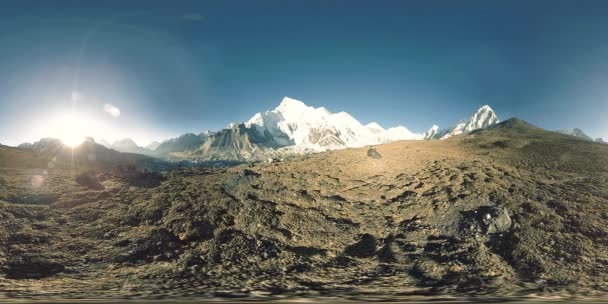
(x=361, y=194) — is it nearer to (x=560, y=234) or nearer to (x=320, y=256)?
(x=320, y=256)

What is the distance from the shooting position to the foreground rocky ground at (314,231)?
996cm

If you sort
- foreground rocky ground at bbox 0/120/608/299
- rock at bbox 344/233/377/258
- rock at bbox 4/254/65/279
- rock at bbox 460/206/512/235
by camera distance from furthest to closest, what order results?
1. rock at bbox 460/206/512/235
2. rock at bbox 344/233/377/258
3. rock at bbox 4/254/65/279
4. foreground rocky ground at bbox 0/120/608/299

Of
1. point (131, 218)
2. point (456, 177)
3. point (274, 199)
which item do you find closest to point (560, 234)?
point (456, 177)

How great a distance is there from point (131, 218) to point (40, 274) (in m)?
Result: 4.99

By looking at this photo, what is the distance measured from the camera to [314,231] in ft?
47.5

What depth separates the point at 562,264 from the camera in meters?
11.3

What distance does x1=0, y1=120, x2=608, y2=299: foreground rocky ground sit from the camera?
996 cm

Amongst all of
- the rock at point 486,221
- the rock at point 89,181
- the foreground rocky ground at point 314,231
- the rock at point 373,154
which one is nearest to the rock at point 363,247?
the foreground rocky ground at point 314,231

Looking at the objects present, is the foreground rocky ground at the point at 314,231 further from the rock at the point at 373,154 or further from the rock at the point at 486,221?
the rock at the point at 373,154

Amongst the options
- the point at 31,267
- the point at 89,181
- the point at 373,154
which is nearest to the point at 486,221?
the point at 373,154

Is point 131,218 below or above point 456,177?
below

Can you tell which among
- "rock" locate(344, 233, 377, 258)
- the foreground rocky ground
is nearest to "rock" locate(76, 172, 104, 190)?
the foreground rocky ground

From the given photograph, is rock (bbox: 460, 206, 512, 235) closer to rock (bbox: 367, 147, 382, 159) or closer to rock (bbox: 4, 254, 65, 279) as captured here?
rock (bbox: 367, 147, 382, 159)

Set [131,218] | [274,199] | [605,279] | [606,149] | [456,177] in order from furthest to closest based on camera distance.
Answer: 1. [606,149]
2. [456,177]
3. [274,199]
4. [131,218]
5. [605,279]
